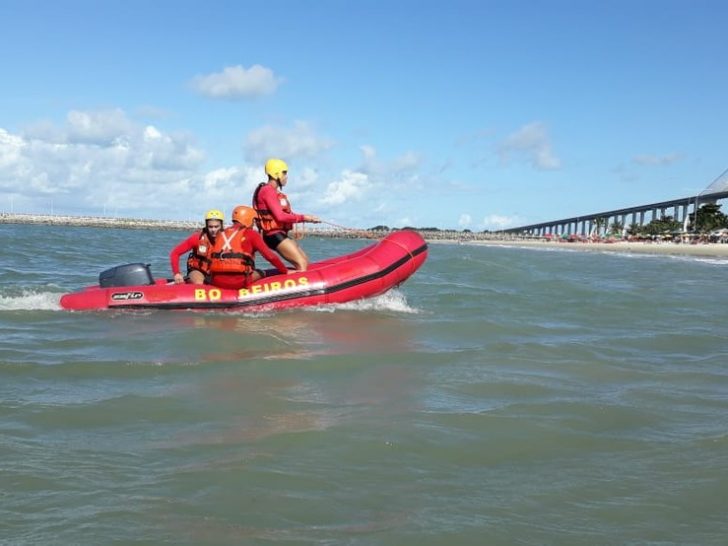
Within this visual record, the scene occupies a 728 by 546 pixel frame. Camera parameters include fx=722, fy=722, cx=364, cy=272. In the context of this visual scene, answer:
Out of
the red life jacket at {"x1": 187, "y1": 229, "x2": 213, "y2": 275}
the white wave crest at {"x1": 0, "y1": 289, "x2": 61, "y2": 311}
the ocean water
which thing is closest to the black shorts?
the red life jacket at {"x1": 187, "y1": 229, "x2": 213, "y2": 275}

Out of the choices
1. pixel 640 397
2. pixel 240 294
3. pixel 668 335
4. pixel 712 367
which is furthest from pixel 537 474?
pixel 240 294

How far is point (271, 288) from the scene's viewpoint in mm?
8711

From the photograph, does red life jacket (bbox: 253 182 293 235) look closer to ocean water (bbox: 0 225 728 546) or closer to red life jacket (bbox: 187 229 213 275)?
red life jacket (bbox: 187 229 213 275)

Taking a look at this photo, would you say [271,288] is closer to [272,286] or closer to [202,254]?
[272,286]

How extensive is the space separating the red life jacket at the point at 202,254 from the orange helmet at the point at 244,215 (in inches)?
17.1

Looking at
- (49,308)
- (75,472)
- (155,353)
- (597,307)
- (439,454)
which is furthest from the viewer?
(597,307)

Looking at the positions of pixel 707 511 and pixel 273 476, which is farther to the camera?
pixel 273 476

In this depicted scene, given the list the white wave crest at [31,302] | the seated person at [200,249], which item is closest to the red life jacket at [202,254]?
the seated person at [200,249]

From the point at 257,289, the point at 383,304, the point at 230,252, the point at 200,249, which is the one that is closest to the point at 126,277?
the point at 200,249

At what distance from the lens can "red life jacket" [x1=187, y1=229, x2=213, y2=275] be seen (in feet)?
28.7

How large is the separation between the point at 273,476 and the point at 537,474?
1.16 metres

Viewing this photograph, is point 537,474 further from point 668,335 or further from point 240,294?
point 240,294

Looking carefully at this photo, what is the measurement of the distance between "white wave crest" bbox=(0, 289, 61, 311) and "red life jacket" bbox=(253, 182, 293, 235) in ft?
8.39

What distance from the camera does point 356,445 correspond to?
11.4ft
